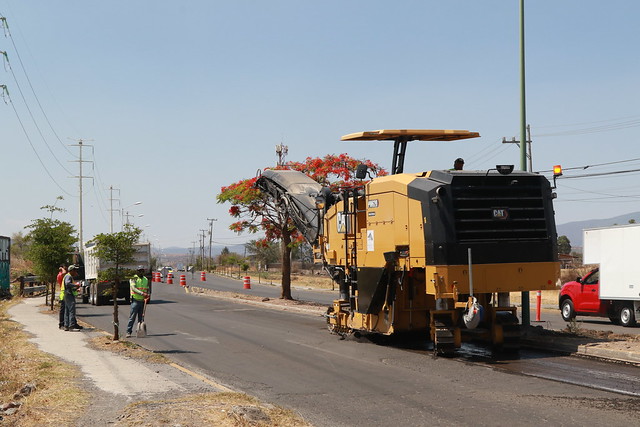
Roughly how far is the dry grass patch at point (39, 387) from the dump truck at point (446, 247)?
6.52 m

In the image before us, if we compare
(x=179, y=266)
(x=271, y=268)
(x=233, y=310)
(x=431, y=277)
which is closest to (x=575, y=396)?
(x=431, y=277)

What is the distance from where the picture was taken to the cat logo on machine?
1380cm

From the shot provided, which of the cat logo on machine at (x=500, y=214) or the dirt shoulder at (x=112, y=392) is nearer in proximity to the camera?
the dirt shoulder at (x=112, y=392)

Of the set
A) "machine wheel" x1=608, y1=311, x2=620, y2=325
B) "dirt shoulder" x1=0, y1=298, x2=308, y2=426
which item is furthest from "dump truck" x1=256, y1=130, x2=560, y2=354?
"machine wheel" x1=608, y1=311, x2=620, y2=325

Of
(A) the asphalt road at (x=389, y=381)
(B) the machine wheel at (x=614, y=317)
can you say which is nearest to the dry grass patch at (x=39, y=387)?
(A) the asphalt road at (x=389, y=381)

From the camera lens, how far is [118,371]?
1222 cm

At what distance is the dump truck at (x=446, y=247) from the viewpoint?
1349cm

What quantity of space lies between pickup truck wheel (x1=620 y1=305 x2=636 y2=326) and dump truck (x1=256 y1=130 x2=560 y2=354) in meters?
8.52

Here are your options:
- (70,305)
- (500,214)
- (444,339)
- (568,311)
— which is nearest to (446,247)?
(500,214)

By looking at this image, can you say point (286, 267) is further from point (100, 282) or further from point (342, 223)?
point (342, 223)

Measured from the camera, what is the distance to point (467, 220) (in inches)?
536

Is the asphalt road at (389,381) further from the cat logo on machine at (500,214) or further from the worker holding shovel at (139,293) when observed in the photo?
the cat logo on machine at (500,214)

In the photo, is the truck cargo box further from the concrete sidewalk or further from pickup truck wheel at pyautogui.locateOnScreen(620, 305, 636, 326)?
the concrete sidewalk

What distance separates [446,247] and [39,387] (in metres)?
Answer: 7.30
